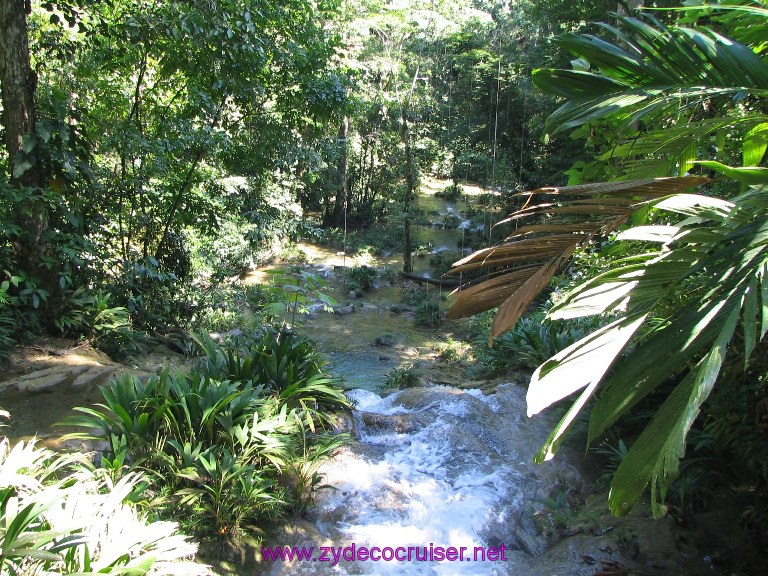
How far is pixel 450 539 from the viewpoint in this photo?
3.68 metres

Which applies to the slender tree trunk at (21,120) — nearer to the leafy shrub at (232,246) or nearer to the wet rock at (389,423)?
the wet rock at (389,423)

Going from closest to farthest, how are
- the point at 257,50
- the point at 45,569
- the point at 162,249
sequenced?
1. the point at 45,569
2. the point at 257,50
3. the point at 162,249

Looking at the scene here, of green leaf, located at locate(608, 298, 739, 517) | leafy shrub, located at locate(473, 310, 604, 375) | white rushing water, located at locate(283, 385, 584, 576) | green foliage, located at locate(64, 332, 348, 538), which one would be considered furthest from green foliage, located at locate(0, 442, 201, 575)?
leafy shrub, located at locate(473, 310, 604, 375)

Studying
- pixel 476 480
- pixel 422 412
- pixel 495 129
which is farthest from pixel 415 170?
pixel 476 480

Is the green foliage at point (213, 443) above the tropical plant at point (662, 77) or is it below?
below

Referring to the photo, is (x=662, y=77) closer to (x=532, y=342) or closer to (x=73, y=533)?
(x=73, y=533)

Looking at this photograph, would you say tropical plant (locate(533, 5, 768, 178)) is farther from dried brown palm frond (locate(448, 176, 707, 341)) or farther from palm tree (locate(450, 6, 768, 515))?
dried brown palm frond (locate(448, 176, 707, 341))

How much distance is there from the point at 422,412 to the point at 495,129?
11410 millimetres

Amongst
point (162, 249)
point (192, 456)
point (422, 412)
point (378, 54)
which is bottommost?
point (422, 412)

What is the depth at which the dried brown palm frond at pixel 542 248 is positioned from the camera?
1.58m

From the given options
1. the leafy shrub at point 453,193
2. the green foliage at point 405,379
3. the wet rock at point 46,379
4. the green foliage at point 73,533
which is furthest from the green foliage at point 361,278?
the green foliage at point 73,533

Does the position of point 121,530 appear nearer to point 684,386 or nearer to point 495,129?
point 684,386

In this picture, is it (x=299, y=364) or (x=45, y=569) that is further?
(x=299, y=364)

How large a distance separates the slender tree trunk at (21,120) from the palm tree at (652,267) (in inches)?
201
